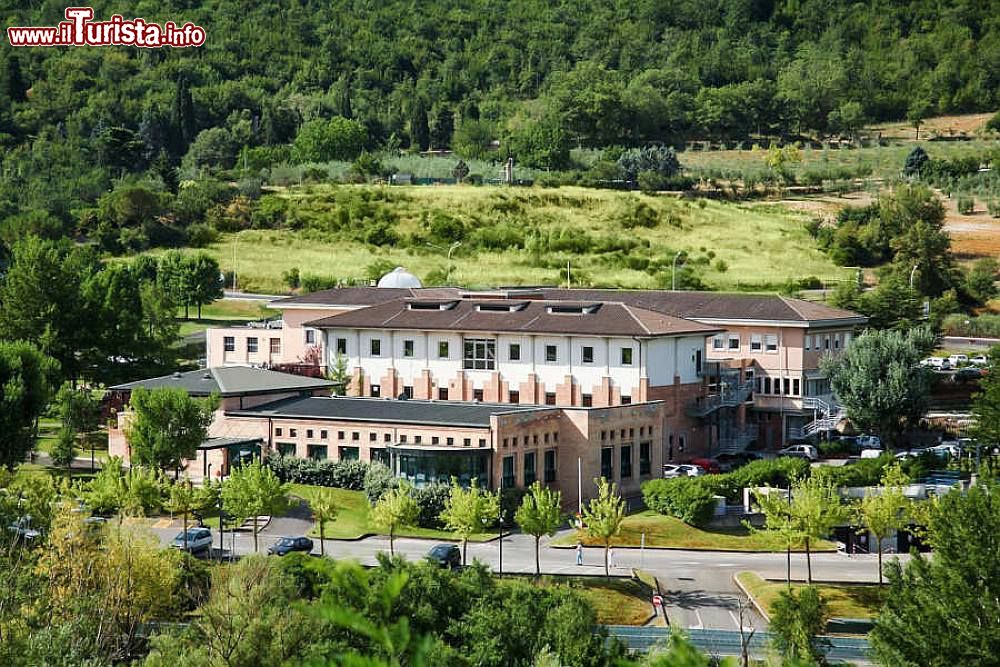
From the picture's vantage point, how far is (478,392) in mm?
72375

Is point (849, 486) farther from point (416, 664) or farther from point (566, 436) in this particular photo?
point (416, 664)

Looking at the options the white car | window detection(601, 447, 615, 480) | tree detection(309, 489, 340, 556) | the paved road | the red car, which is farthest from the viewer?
the red car

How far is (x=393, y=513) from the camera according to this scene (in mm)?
54844

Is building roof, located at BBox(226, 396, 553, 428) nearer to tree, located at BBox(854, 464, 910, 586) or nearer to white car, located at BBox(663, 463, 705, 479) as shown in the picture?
white car, located at BBox(663, 463, 705, 479)

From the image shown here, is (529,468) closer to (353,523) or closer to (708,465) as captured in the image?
(353,523)

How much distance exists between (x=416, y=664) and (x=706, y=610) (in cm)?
3536

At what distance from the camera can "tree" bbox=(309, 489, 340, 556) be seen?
181 feet

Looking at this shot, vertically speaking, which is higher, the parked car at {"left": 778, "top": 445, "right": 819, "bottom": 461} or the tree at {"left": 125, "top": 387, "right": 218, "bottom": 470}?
the tree at {"left": 125, "top": 387, "right": 218, "bottom": 470}

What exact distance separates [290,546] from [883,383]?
2843cm

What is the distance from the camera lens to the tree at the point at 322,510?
55200 millimetres

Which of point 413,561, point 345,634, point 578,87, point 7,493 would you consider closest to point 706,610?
point 413,561

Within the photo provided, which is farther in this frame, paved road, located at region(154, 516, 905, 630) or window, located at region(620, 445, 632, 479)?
window, located at region(620, 445, 632, 479)

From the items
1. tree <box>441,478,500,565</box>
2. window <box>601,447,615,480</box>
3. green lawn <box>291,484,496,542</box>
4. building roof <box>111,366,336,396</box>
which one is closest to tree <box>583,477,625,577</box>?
tree <box>441,478,500,565</box>

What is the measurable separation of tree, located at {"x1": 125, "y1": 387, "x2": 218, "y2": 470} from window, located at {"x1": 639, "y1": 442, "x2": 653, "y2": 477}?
1711 centimetres
